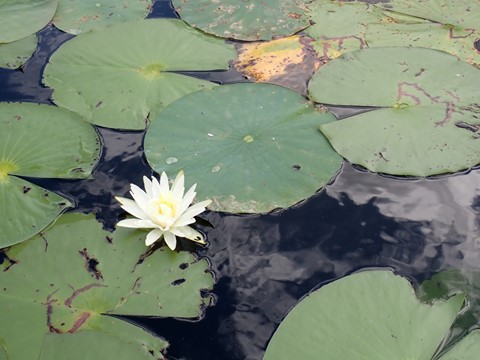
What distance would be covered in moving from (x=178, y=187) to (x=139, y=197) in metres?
0.17

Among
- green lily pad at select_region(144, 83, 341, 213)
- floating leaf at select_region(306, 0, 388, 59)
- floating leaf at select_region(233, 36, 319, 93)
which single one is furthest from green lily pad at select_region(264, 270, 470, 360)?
floating leaf at select_region(306, 0, 388, 59)

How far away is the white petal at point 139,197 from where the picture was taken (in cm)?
212

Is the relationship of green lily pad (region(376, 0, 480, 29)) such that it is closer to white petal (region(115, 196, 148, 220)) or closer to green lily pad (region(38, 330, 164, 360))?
white petal (region(115, 196, 148, 220))

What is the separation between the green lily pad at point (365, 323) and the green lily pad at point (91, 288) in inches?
15.1

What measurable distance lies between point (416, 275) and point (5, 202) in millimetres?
1741

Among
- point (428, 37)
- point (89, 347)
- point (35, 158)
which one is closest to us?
point (89, 347)

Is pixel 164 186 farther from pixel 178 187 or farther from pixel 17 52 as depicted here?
pixel 17 52

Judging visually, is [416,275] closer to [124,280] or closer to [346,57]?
[124,280]

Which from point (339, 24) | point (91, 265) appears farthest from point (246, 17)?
point (91, 265)

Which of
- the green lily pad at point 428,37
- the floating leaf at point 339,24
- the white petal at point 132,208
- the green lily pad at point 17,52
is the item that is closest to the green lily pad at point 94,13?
the green lily pad at point 17,52

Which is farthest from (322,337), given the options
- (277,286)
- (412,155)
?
(412,155)

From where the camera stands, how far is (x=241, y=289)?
2000mm

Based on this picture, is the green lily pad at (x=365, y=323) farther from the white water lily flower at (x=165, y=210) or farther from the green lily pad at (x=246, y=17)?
the green lily pad at (x=246, y=17)

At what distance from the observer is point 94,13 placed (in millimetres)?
3451
